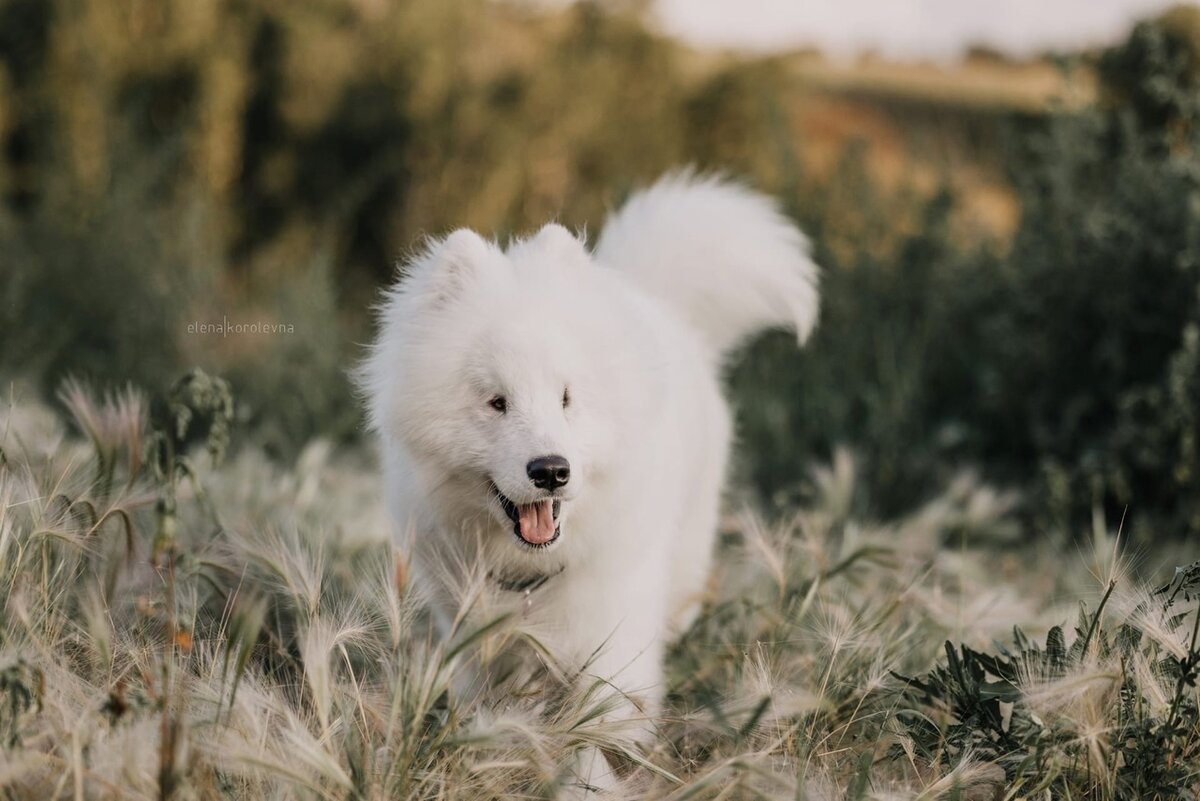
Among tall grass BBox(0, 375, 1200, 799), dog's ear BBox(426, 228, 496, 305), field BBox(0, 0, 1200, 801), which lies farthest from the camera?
dog's ear BBox(426, 228, 496, 305)

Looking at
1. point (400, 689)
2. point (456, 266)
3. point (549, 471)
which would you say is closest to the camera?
point (400, 689)

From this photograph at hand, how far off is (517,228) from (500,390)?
6214 millimetres

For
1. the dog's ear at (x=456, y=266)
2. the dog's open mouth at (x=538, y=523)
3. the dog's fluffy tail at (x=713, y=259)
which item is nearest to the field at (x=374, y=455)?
the dog's open mouth at (x=538, y=523)

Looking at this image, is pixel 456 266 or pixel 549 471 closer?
pixel 549 471

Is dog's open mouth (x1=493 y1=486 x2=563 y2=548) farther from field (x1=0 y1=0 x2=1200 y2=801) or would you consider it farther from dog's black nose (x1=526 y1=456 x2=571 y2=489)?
field (x1=0 y1=0 x2=1200 y2=801)

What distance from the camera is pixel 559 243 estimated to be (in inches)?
129

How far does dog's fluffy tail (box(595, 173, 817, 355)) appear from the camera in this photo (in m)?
4.32

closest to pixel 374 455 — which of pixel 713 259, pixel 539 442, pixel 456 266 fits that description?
pixel 713 259

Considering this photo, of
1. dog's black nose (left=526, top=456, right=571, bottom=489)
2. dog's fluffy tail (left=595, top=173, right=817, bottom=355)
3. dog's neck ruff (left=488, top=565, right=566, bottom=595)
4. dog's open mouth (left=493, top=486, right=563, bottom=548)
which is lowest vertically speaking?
dog's neck ruff (left=488, top=565, right=566, bottom=595)

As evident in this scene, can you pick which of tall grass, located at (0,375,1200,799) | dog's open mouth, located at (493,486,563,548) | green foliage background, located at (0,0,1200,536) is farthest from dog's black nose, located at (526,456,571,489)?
green foliage background, located at (0,0,1200,536)

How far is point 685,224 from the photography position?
170 inches

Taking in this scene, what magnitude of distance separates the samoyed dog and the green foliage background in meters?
0.71

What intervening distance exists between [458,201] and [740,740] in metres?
8.06

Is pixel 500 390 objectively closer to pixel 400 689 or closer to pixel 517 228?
pixel 400 689
